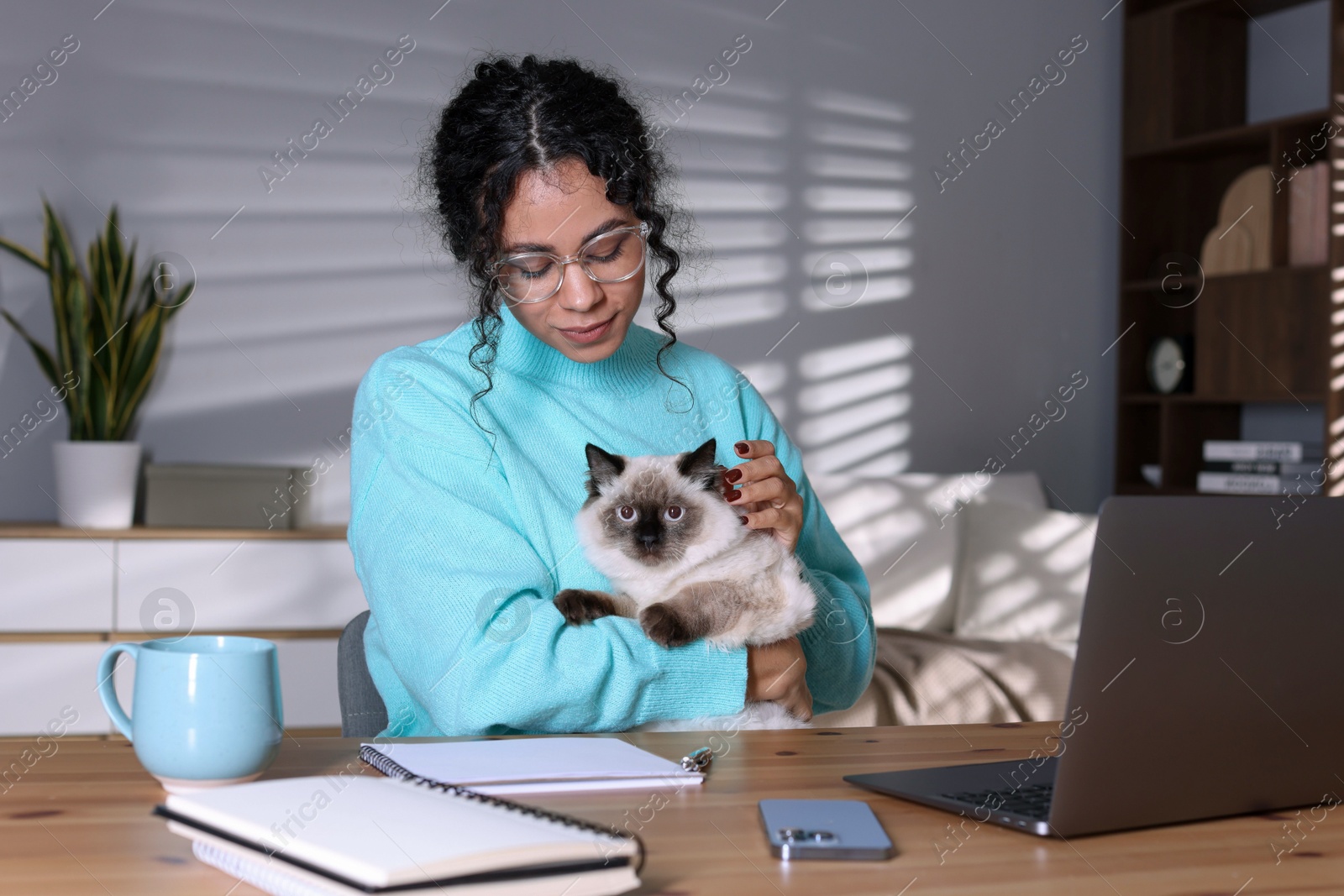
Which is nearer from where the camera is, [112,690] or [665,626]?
[112,690]

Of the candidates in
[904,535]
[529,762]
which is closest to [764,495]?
[529,762]

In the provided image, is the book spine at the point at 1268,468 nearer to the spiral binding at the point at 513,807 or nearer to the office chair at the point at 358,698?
the office chair at the point at 358,698

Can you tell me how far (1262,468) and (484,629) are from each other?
347 cm

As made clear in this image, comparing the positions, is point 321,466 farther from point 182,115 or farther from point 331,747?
point 331,747

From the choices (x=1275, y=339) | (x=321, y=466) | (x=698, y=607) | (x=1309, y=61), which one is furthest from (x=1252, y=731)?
(x=1309, y=61)

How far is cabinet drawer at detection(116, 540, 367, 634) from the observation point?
310 cm

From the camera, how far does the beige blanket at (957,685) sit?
2.66 m

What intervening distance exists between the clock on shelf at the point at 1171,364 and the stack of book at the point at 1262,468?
0.26 meters

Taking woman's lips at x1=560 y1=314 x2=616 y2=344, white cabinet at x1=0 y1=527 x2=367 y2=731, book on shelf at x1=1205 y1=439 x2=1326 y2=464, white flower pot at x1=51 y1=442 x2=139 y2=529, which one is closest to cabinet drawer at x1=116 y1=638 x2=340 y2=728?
white cabinet at x1=0 y1=527 x2=367 y2=731

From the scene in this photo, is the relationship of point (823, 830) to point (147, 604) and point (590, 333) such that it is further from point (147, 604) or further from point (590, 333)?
point (147, 604)

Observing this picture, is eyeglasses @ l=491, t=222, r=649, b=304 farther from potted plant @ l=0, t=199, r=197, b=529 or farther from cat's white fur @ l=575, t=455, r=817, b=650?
potted plant @ l=0, t=199, r=197, b=529

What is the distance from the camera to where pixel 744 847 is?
82 centimetres

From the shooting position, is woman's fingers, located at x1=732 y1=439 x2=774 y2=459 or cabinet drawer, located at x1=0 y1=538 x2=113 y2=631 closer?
woman's fingers, located at x1=732 y1=439 x2=774 y2=459

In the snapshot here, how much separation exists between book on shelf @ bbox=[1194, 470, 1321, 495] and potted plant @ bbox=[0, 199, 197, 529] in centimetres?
353
